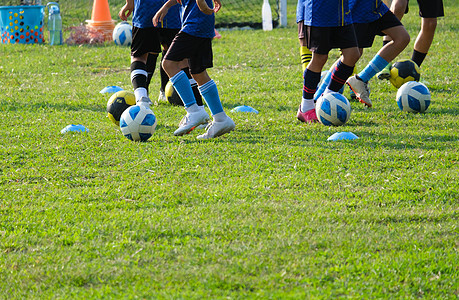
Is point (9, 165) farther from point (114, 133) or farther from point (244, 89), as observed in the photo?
point (244, 89)

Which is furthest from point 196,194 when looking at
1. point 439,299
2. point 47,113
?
point 47,113

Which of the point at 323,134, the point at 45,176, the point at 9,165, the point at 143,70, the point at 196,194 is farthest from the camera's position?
the point at 143,70

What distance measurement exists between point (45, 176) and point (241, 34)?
33.6 feet

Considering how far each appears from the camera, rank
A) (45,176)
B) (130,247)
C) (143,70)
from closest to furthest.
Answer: (130,247)
(45,176)
(143,70)

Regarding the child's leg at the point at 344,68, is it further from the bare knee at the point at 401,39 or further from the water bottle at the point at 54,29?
the water bottle at the point at 54,29

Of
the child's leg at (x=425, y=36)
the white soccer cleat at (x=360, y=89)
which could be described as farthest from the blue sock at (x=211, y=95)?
the child's leg at (x=425, y=36)

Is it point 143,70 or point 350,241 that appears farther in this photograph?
point 143,70

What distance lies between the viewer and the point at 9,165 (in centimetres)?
483

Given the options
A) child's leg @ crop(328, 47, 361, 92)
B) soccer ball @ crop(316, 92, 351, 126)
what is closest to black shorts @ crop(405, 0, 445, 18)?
child's leg @ crop(328, 47, 361, 92)

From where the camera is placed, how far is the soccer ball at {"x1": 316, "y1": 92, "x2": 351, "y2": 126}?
5.91 m

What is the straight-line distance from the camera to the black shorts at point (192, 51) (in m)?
5.44

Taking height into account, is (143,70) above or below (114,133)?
above

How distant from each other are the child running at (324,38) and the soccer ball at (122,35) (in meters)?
6.71

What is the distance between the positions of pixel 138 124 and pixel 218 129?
702mm
